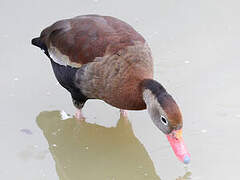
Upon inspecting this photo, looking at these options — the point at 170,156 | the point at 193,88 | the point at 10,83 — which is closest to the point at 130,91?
the point at 170,156

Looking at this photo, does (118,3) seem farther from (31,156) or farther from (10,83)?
(31,156)

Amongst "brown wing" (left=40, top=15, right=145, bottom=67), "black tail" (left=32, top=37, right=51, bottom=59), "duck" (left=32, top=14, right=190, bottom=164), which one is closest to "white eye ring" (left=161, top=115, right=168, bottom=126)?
"duck" (left=32, top=14, right=190, bottom=164)

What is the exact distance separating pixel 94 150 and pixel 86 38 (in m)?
0.82

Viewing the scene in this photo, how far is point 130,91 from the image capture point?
3.85 meters

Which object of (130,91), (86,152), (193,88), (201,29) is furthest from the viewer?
(201,29)

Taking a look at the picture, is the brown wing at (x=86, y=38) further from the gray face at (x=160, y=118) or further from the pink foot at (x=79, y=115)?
the gray face at (x=160, y=118)

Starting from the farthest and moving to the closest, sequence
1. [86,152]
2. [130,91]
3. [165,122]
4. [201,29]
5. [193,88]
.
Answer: [201,29] < [193,88] < [86,152] < [130,91] < [165,122]

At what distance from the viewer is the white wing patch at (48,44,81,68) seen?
162 inches

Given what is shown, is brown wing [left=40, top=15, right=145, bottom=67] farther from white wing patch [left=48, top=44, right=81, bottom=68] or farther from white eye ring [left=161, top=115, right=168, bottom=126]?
white eye ring [left=161, top=115, right=168, bottom=126]

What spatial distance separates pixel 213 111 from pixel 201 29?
1.08 metres

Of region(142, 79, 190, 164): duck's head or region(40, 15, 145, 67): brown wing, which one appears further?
region(40, 15, 145, 67): brown wing

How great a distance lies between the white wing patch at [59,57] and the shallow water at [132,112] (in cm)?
39

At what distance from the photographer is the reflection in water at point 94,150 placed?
12.9 ft

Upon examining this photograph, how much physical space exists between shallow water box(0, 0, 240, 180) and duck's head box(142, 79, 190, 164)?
31 centimetres
